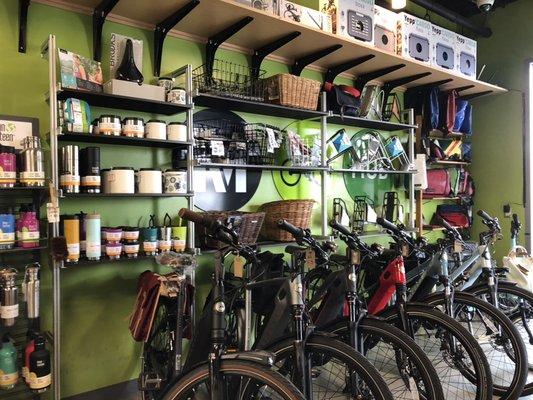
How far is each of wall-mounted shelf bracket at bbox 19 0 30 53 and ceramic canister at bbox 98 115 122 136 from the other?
0.59m

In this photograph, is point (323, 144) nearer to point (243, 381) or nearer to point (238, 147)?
point (238, 147)

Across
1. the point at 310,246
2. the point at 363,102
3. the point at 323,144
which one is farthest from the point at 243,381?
the point at 363,102

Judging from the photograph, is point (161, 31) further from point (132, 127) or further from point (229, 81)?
point (132, 127)

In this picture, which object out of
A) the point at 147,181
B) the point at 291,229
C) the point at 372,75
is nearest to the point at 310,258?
the point at 291,229

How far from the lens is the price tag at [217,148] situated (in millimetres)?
2826

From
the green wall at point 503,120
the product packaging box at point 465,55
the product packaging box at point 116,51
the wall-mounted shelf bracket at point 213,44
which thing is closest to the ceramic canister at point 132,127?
the product packaging box at point 116,51

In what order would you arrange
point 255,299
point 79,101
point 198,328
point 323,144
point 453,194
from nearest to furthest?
1. point 198,328
2. point 79,101
3. point 255,299
4. point 323,144
5. point 453,194

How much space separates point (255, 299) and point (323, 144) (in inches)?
58.7

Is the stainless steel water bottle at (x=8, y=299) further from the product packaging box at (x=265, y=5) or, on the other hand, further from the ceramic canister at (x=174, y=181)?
the product packaging box at (x=265, y=5)

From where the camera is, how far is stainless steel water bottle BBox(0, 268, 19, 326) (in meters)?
2.03

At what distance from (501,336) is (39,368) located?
8.17 ft

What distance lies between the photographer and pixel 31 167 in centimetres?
212

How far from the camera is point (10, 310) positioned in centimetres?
203

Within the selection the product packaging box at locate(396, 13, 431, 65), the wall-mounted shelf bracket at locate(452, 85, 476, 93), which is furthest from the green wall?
the product packaging box at locate(396, 13, 431, 65)
